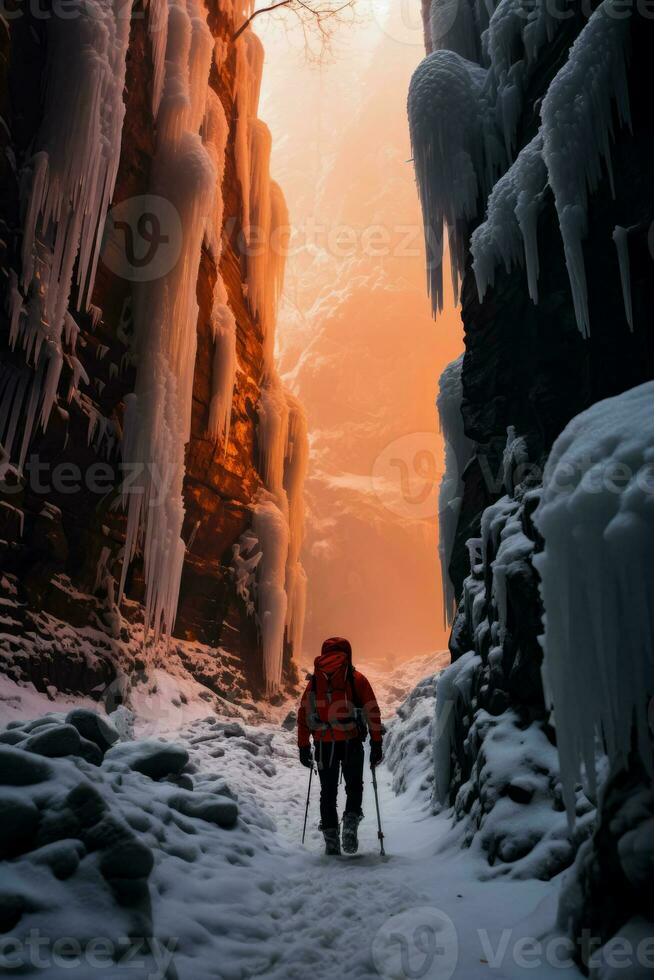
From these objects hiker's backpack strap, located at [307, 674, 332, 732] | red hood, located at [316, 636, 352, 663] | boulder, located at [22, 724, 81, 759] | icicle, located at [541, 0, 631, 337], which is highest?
icicle, located at [541, 0, 631, 337]

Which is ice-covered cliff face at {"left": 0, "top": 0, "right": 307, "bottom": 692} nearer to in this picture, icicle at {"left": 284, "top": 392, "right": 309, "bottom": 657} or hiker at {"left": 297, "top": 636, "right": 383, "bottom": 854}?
icicle at {"left": 284, "top": 392, "right": 309, "bottom": 657}

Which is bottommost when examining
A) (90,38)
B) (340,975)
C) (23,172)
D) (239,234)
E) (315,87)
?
(340,975)

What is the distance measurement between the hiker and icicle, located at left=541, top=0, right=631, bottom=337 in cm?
401

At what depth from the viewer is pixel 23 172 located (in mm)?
7910

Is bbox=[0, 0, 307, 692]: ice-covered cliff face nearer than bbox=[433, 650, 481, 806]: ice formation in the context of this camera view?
No

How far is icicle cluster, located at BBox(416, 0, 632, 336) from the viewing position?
A: 5453 mm

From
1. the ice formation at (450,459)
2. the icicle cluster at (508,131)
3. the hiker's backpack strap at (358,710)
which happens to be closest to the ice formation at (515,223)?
the icicle cluster at (508,131)

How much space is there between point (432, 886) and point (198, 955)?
1525 millimetres

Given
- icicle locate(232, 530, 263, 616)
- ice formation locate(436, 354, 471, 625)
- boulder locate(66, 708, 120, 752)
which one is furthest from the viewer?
icicle locate(232, 530, 263, 616)

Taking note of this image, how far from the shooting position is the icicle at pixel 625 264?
206 inches

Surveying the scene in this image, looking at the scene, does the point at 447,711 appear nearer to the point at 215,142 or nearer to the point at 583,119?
the point at 583,119

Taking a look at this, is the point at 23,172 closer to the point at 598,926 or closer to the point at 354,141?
the point at 598,926

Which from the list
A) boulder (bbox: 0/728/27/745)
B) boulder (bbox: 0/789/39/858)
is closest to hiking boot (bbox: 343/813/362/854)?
boulder (bbox: 0/728/27/745)

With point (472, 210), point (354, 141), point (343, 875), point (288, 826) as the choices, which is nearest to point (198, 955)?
point (343, 875)
